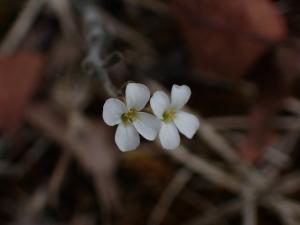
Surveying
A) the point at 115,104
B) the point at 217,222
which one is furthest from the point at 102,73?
the point at 217,222

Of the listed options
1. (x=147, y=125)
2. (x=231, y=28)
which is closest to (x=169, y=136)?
(x=147, y=125)

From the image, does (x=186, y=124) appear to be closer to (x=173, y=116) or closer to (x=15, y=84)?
(x=173, y=116)

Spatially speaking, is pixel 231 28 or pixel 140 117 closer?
pixel 140 117

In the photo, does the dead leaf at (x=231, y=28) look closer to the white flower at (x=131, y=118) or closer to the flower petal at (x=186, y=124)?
the flower petal at (x=186, y=124)

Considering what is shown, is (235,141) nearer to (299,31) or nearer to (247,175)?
(247,175)

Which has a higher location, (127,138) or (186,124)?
(186,124)

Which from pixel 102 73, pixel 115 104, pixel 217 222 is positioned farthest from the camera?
pixel 217 222
